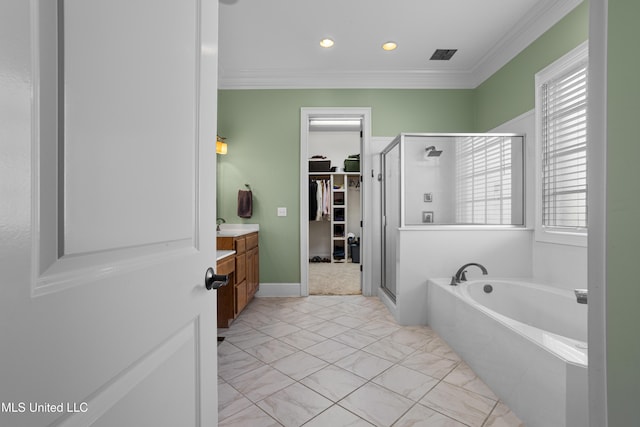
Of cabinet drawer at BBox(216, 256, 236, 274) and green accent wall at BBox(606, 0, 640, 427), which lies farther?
cabinet drawer at BBox(216, 256, 236, 274)

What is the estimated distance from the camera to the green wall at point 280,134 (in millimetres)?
3658

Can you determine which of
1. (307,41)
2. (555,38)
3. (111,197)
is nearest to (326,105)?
(307,41)

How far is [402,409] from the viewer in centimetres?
153

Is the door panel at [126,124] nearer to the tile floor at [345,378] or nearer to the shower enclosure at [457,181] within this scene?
the tile floor at [345,378]

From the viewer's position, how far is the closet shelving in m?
6.02

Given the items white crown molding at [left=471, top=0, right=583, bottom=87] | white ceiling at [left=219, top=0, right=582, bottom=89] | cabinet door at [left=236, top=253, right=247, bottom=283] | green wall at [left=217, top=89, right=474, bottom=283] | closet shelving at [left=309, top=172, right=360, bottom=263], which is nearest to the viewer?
white crown molding at [left=471, top=0, right=583, bottom=87]

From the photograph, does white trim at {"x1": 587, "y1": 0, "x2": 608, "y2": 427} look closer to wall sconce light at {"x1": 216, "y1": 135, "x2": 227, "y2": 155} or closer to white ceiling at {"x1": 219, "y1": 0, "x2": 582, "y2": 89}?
white ceiling at {"x1": 219, "y1": 0, "x2": 582, "y2": 89}

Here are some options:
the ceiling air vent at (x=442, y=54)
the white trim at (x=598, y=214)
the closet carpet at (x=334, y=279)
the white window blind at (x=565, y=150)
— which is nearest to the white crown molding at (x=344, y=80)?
the ceiling air vent at (x=442, y=54)

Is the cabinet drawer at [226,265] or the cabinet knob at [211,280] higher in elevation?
the cabinet knob at [211,280]

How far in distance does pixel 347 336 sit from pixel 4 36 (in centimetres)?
253

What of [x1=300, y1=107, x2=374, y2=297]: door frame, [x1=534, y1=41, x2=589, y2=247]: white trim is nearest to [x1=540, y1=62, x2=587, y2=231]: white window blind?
[x1=534, y1=41, x2=589, y2=247]: white trim

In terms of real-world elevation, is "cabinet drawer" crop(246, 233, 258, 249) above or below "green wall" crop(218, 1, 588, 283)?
below

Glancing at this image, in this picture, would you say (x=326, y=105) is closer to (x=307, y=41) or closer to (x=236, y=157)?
(x=307, y=41)

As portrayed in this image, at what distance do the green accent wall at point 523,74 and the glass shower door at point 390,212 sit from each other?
120 cm
